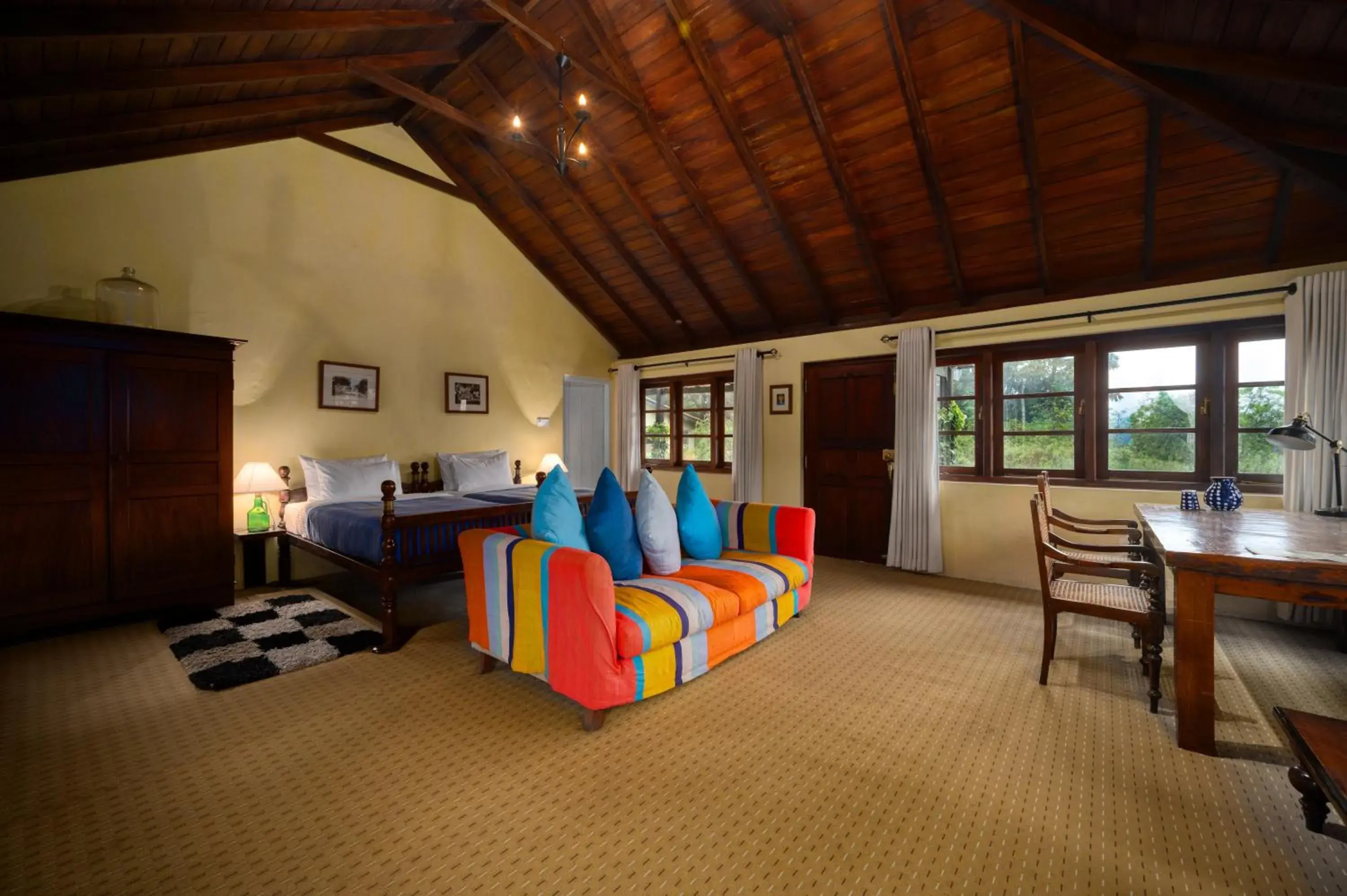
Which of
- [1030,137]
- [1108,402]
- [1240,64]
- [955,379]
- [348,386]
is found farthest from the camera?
[348,386]

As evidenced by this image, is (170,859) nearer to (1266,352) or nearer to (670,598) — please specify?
(670,598)

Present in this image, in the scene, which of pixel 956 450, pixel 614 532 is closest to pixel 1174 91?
pixel 956 450

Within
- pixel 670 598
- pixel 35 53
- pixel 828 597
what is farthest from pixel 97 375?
pixel 828 597

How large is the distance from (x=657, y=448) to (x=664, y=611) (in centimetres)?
505

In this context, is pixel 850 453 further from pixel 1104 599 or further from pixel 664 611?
pixel 664 611

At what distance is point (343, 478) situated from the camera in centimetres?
469

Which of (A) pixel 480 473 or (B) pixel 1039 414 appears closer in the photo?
(B) pixel 1039 414

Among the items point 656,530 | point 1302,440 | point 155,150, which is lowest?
point 656,530

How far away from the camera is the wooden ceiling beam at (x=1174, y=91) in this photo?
283 centimetres

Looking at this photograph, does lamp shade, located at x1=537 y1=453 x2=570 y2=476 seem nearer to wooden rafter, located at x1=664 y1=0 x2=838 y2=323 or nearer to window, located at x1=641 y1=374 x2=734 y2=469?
window, located at x1=641 y1=374 x2=734 y2=469

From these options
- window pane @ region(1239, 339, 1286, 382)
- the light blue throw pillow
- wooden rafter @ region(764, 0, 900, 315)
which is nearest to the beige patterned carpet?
the light blue throw pillow

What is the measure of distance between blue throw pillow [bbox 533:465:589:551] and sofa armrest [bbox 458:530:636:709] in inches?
3.3

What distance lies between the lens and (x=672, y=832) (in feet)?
5.53

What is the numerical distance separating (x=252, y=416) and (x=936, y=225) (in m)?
5.77
